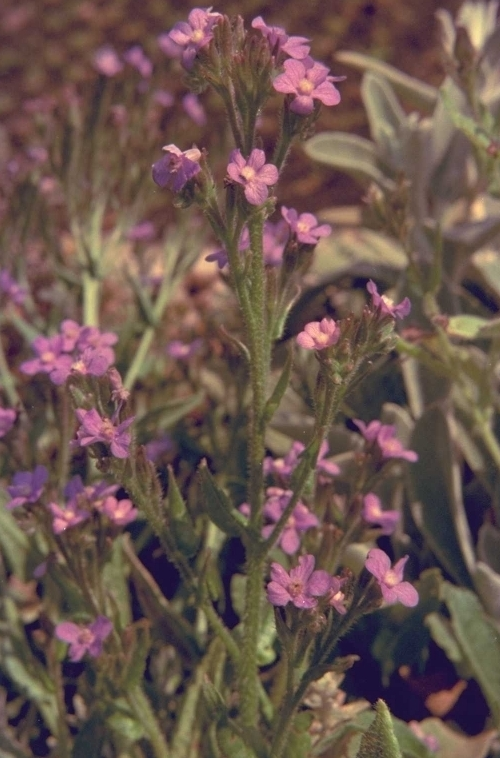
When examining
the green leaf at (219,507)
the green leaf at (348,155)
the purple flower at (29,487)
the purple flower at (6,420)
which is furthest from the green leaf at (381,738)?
the green leaf at (348,155)

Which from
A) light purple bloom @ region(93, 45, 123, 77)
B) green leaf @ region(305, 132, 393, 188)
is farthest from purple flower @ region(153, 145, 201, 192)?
green leaf @ region(305, 132, 393, 188)

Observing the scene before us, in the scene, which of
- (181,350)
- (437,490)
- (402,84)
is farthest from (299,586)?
(402,84)

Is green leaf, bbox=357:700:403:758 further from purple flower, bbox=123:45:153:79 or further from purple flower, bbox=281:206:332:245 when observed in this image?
purple flower, bbox=123:45:153:79

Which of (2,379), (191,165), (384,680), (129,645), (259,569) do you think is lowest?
(384,680)

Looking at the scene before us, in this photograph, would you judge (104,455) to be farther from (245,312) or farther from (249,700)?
(249,700)

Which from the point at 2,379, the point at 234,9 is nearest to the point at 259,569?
the point at 2,379

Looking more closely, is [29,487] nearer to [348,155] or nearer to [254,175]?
[254,175]
